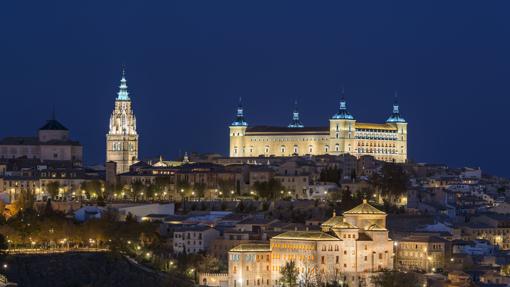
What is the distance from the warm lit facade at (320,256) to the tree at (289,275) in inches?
21.0

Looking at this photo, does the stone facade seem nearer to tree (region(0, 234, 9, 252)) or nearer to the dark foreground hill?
tree (region(0, 234, 9, 252))

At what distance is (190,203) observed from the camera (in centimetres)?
7544

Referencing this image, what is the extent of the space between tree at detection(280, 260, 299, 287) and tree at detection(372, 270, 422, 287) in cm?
310

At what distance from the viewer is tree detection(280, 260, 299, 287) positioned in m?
55.1

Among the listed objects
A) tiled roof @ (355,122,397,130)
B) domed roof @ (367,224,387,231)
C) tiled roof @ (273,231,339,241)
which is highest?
tiled roof @ (355,122,397,130)

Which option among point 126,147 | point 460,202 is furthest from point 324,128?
point 460,202

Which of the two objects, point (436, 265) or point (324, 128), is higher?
point (324, 128)

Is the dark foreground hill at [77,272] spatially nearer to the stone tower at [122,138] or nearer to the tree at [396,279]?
the tree at [396,279]

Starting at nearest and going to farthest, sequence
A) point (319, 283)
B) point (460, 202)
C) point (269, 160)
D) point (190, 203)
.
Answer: point (319, 283) < point (190, 203) < point (460, 202) < point (269, 160)

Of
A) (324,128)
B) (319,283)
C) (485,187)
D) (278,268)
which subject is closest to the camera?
(319,283)

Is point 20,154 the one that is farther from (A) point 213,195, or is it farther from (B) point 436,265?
(B) point 436,265

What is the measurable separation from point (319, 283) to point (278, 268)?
3.82 metres

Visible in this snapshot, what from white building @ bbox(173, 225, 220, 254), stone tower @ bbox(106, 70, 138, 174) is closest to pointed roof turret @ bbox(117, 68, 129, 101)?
stone tower @ bbox(106, 70, 138, 174)

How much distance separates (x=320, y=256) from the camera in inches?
2253
